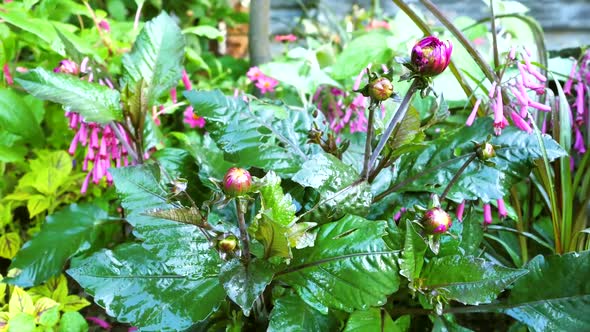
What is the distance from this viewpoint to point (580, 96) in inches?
35.2

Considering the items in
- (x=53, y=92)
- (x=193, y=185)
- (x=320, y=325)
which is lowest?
(x=320, y=325)

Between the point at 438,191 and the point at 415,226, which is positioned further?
the point at 438,191

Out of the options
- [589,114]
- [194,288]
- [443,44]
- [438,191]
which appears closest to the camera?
[443,44]

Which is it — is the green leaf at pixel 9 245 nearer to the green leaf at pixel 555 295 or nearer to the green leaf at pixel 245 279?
the green leaf at pixel 245 279

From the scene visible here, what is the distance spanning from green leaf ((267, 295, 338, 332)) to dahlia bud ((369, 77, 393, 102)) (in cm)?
28

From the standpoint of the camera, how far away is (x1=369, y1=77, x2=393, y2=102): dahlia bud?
551 mm

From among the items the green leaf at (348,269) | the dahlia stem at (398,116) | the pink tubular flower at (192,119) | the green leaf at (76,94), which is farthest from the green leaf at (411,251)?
the pink tubular flower at (192,119)

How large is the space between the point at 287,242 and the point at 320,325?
15cm

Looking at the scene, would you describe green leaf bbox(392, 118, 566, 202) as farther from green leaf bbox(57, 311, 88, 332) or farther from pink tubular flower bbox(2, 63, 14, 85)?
pink tubular flower bbox(2, 63, 14, 85)

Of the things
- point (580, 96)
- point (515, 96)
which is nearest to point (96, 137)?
point (515, 96)

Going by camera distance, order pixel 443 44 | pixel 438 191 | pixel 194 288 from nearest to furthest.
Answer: pixel 443 44 → pixel 194 288 → pixel 438 191

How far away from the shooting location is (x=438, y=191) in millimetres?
748

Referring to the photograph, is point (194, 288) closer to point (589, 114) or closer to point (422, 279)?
point (422, 279)

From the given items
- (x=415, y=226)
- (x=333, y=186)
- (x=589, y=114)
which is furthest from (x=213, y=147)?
(x=589, y=114)
